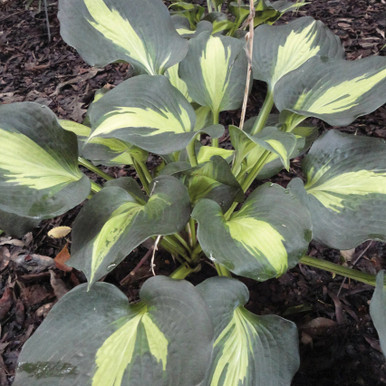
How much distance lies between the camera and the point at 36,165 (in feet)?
2.66

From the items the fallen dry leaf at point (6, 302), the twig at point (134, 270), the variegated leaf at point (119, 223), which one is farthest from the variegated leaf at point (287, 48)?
the fallen dry leaf at point (6, 302)

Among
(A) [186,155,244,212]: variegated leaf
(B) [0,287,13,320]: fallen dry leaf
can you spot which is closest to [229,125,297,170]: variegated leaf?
(A) [186,155,244,212]: variegated leaf

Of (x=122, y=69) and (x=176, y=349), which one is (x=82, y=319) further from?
(x=122, y=69)

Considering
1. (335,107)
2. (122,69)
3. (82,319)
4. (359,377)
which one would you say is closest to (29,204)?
(82,319)

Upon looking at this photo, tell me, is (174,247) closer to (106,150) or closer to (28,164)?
(106,150)

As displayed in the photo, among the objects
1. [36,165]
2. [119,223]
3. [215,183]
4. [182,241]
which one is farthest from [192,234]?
[36,165]

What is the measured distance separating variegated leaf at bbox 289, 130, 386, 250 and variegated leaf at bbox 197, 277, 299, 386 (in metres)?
0.21

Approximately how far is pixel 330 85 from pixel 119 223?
61cm

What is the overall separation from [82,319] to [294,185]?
50cm

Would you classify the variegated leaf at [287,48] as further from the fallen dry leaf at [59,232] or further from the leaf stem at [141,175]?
the fallen dry leaf at [59,232]

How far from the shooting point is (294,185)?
0.79 metres

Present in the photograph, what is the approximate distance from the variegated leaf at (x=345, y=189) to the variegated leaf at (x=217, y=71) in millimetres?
279

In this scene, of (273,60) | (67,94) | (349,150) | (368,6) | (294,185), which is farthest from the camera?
(368,6)

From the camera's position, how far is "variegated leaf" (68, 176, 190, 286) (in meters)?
0.66
